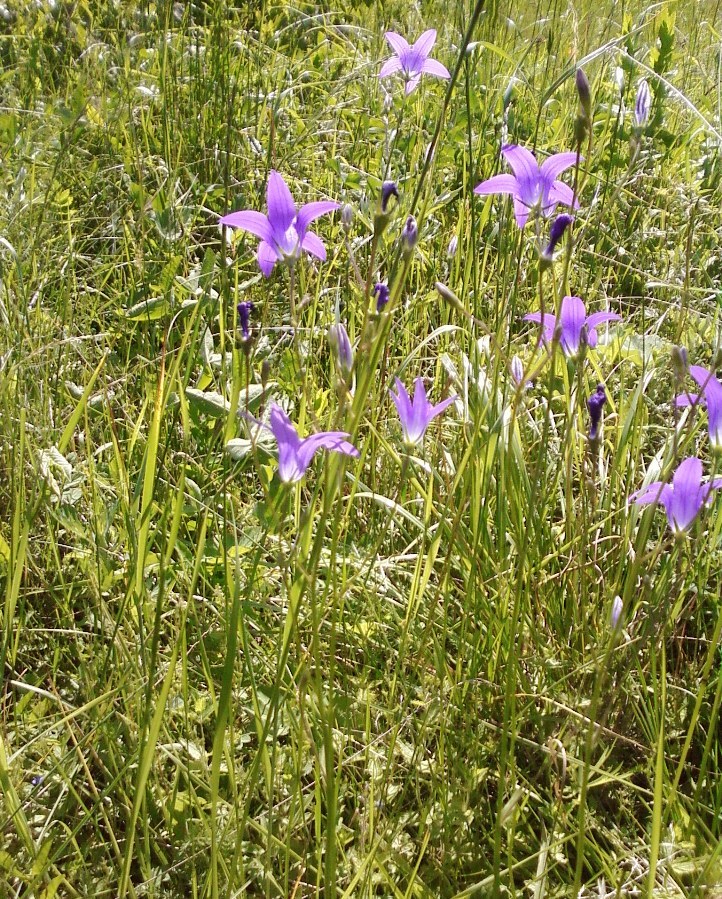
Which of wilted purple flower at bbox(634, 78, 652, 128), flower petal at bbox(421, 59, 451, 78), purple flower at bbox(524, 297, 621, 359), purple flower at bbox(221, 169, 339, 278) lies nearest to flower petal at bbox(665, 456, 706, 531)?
purple flower at bbox(524, 297, 621, 359)

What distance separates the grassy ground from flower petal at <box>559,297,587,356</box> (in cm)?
8

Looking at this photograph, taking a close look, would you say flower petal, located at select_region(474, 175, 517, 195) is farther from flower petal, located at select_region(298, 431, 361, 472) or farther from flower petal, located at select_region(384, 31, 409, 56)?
flower petal, located at select_region(384, 31, 409, 56)

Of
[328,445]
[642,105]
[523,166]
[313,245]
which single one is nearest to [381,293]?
[313,245]

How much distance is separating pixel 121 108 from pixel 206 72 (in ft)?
1.46

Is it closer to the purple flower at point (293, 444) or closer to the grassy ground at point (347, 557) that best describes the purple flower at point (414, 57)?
the grassy ground at point (347, 557)

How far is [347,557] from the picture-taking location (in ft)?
4.66

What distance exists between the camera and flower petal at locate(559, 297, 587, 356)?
1.31 meters

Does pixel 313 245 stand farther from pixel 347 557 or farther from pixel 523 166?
pixel 347 557

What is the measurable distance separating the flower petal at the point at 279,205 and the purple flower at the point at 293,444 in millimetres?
361

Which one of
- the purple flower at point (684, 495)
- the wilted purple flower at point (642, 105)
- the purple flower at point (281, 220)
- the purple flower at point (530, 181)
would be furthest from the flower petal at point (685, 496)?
the wilted purple flower at point (642, 105)

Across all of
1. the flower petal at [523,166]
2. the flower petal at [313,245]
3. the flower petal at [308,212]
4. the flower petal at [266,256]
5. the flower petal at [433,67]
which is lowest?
the flower petal at [266,256]

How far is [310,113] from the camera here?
295 centimetres

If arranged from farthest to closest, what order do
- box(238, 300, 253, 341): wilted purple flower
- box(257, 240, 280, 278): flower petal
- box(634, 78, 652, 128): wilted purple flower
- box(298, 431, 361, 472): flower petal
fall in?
1. box(634, 78, 652, 128): wilted purple flower
2. box(257, 240, 280, 278): flower petal
3. box(238, 300, 253, 341): wilted purple flower
4. box(298, 431, 361, 472): flower petal

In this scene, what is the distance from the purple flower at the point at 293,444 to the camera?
90cm
